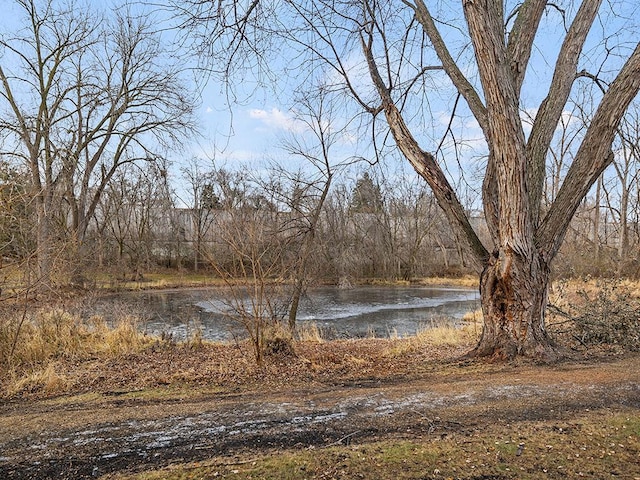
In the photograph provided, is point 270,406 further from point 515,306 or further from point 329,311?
point 329,311

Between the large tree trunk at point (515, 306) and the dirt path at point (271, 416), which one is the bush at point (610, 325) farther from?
the dirt path at point (271, 416)

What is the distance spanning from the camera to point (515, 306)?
4984 mm

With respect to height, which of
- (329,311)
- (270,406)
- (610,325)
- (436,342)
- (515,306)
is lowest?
(329,311)

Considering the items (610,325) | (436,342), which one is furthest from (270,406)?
(610,325)

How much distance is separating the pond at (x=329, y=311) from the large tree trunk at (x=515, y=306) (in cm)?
354

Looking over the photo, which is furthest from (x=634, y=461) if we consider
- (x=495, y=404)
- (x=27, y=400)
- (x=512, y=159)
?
(x=27, y=400)

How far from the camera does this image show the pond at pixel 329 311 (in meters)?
11.8

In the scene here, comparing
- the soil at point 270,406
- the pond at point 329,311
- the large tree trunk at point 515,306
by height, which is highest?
the large tree trunk at point 515,306

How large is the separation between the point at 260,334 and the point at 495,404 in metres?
3.08

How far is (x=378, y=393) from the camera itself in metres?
3.98

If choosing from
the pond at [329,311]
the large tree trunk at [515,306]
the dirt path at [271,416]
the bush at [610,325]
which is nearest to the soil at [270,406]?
the dirt path at [271,416]

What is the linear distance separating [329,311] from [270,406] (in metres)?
13.9

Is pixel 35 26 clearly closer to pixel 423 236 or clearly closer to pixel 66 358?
pixel 66 358

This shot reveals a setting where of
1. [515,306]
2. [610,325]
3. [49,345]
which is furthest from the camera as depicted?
[49,345]
